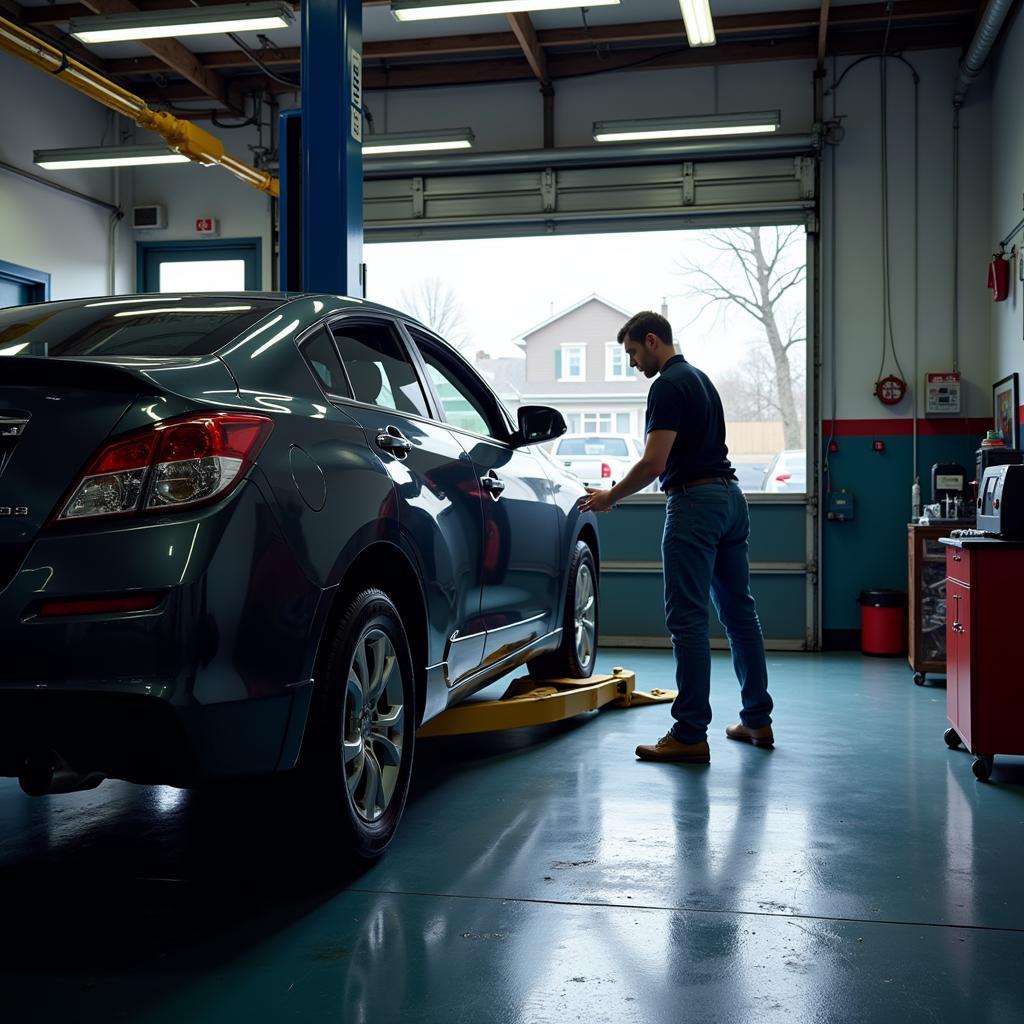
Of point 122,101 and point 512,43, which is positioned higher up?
point 512,43

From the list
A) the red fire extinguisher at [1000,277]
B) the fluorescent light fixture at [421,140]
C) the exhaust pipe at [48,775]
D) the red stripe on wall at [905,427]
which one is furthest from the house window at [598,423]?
the exhaust pipe at [48,775]

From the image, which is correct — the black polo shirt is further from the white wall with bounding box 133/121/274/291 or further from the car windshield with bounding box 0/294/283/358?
the white wall with bounding box 133/121/274/291

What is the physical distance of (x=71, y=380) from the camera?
2.15m

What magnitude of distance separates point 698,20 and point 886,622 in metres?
4.01

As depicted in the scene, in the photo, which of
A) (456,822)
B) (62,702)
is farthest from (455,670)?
(62,702)

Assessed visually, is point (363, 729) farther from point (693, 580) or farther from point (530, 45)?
point (530, 45)

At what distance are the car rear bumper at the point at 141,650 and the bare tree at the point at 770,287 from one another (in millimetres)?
6787

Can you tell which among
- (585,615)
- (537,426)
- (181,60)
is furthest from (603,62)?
(537,426)

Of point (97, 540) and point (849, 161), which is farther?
point (849, 161)

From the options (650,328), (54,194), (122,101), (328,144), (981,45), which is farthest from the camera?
(54,194)

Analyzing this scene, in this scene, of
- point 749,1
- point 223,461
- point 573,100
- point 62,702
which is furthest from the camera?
point 573,100

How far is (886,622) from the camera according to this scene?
24.8ft

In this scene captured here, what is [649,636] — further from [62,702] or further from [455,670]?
[62,702]

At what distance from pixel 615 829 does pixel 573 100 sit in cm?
689
